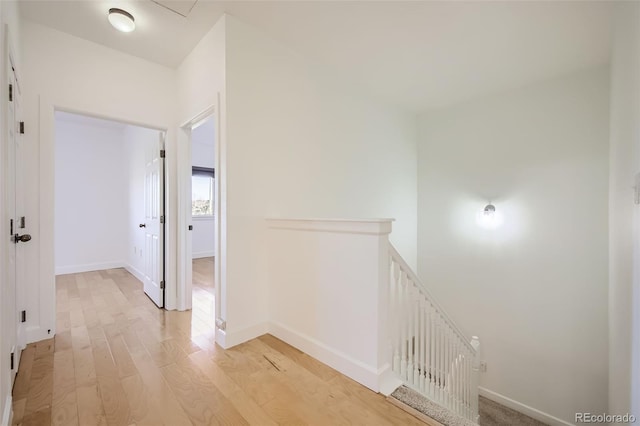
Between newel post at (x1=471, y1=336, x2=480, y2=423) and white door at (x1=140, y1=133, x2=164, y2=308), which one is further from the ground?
white door at (x1=140, y1=133, x2=164, y2=308)

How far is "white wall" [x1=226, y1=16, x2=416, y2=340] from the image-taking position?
2.19 m

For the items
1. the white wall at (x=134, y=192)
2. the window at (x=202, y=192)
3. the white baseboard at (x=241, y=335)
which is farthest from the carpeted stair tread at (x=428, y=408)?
the window at (x=202, y=192)

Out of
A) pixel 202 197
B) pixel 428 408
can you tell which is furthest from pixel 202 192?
pixel 428 408

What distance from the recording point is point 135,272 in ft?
14.3

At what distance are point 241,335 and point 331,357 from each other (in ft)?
2.65

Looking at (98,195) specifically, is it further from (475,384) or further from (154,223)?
(475,384)

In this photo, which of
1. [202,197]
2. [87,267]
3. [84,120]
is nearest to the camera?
[84,120]

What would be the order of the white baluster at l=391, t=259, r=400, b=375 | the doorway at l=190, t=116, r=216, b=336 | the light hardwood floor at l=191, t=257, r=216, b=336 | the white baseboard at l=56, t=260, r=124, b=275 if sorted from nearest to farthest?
the white baluster at l=391, t=259, r=400, b=375, the light hardwood floor at l=191, t=257, r=216, b=336, the white baseboard at l=56, t=260, r=124, b=275, the doorway at l=190, t=116, r=216, b=336

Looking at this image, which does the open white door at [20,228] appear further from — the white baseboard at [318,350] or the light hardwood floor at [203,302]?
the white baseboard at [318,350]

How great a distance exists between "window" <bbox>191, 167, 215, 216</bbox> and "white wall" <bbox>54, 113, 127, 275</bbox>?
4.87 ft

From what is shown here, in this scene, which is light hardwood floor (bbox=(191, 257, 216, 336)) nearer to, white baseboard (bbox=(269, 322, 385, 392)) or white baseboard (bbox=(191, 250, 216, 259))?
white baseboard (bbox=(269, 322, 385, 392))

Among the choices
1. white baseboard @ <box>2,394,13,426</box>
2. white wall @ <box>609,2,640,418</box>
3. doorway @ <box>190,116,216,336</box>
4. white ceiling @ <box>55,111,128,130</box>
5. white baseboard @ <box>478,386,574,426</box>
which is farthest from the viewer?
doorway @ <box>190,116,216,336</box>

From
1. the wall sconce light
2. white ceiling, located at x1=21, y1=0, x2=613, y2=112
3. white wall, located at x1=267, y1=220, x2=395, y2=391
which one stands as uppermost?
white ceiling, located at x1=21, y1=0, x2=613, y2=112

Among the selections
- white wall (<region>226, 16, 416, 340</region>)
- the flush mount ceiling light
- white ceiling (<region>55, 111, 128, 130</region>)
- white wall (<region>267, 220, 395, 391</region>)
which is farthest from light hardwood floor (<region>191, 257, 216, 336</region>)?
white ceiling (<region>55, 111, 128, 130</region>)
